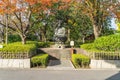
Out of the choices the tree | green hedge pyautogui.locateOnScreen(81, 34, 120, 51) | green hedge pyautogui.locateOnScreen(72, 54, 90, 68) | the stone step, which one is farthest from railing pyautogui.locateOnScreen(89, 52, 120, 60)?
the tree

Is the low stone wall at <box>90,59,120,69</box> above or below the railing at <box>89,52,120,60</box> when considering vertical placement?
below

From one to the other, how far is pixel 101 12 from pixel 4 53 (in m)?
12.7

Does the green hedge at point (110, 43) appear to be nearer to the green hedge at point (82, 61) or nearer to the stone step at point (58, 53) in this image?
the stone step at point (58, 53)

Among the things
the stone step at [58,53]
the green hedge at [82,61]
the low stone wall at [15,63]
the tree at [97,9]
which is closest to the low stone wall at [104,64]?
the green hedge at [82,61]

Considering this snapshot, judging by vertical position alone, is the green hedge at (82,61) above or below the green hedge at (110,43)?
below

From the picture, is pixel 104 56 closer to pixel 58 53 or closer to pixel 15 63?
pixel 15 63

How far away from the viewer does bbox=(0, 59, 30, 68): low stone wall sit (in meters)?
18.5

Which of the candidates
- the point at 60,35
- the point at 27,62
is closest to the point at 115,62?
the point at 27,62

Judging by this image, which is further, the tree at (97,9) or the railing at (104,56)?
the tree at (97,9)

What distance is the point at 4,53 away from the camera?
18953 mm

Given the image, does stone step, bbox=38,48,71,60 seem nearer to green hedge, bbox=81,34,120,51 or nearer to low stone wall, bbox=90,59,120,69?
green hedge, bbox=81,34,120,51

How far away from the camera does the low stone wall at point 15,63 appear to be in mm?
18484

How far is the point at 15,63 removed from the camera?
18.6 m

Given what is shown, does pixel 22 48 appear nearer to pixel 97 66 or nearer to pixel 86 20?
pixel 97 66
